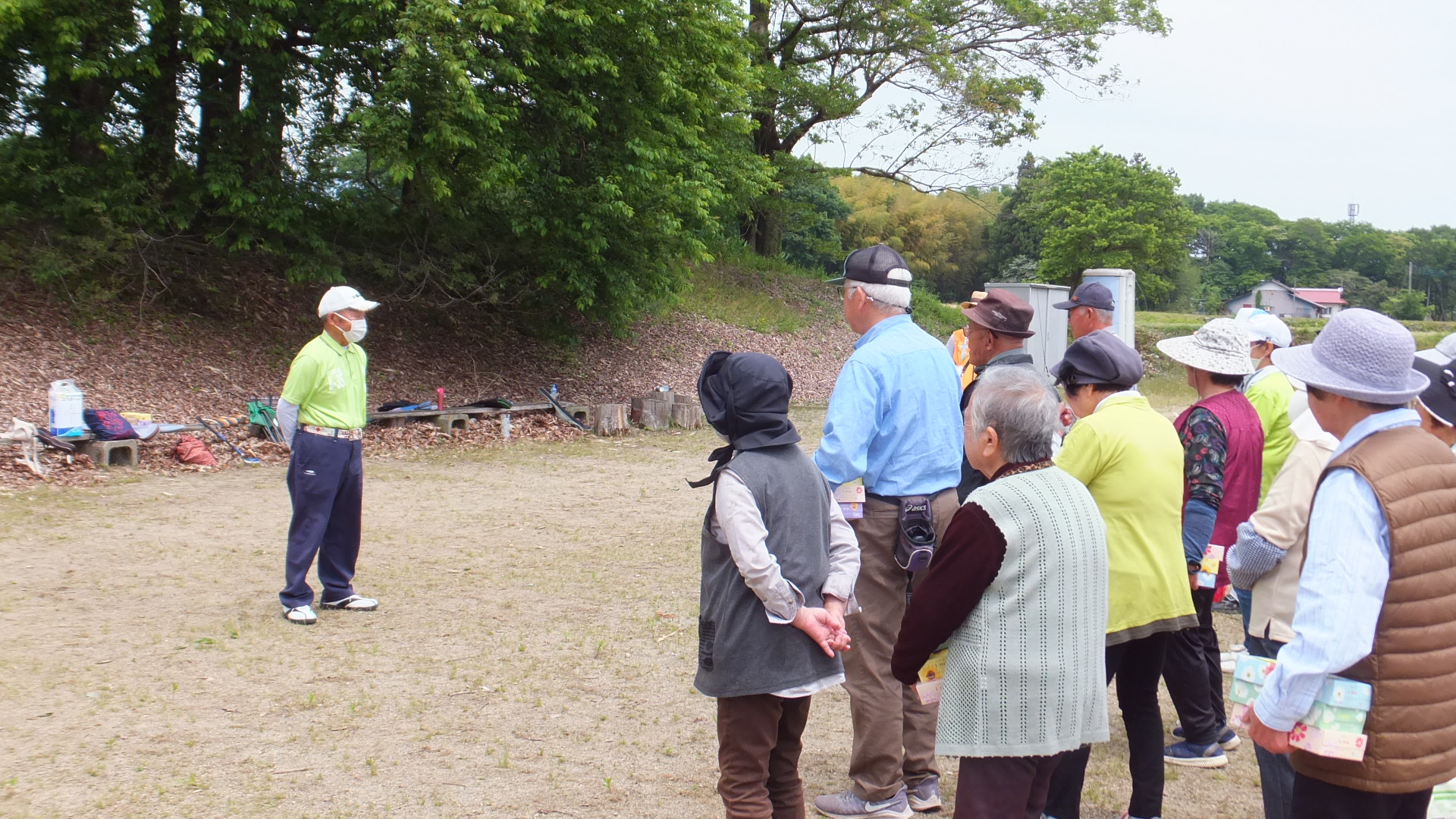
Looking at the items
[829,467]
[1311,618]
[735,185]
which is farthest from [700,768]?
[735,185]

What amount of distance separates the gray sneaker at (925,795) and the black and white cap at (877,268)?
6.27 ft

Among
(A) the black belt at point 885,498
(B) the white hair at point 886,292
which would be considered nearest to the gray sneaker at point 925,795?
(A) the black belt at point 885,498

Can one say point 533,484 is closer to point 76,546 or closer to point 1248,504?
point 76,546

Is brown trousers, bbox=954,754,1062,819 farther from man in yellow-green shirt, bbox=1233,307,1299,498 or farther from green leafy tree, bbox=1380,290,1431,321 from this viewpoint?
green leafy tree, bbox=1380,290,1431,321

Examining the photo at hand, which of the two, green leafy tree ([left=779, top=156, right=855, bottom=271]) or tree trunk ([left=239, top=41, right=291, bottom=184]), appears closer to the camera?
tree trunk ([left=239, top=41, right=291, bottom=184])

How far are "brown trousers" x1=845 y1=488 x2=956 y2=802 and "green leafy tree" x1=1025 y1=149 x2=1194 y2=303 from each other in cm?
4718

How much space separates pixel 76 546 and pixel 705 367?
6.82 m

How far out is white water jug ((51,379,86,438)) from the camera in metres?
10.6

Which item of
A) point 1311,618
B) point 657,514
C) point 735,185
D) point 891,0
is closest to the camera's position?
point 1311,618

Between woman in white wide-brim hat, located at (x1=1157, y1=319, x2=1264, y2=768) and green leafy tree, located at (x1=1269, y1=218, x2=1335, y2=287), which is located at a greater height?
green leafy tree, located at (x1=1269, y1=218, x2=1335, y2=287)

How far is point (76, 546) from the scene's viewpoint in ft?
25.8

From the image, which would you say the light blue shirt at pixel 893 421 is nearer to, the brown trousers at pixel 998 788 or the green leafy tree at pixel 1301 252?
the brown trousers at pixel 998 788

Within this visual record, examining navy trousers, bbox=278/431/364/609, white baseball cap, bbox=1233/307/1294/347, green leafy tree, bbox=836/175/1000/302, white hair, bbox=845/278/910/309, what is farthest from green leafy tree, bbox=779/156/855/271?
white hair, bbox=845/278/910/309

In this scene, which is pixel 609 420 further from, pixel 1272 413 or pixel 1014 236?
pixel 1014 236
